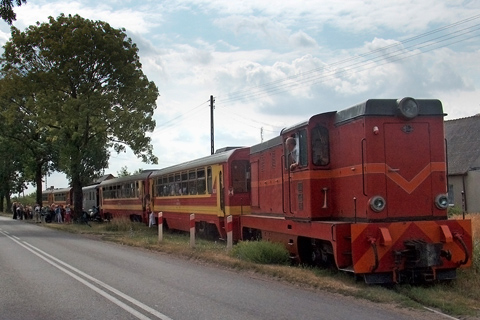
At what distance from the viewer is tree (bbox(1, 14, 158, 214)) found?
1199 inches

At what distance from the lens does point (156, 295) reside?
9.56 m

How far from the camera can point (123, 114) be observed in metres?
31.7

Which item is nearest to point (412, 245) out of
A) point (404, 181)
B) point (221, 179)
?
point (404, 181)

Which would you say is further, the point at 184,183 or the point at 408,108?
the point at 184,183

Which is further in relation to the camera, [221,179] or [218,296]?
[221,179]

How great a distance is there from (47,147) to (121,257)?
33.6 metres

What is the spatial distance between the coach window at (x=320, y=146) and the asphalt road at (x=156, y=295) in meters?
2.70

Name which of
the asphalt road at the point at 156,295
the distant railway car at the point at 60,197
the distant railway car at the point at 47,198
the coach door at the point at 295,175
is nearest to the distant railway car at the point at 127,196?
the distant railway car at the point at 60,197

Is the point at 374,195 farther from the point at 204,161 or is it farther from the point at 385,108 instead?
the point at 204,161

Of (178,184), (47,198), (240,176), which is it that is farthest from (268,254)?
(47,198)

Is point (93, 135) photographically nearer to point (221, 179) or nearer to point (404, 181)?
point (221, 179)

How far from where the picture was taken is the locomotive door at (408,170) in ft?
34.1

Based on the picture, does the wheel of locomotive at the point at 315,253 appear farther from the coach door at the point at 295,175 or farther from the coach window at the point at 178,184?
the coach window at the point at 178,184

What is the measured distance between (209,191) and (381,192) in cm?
1119
